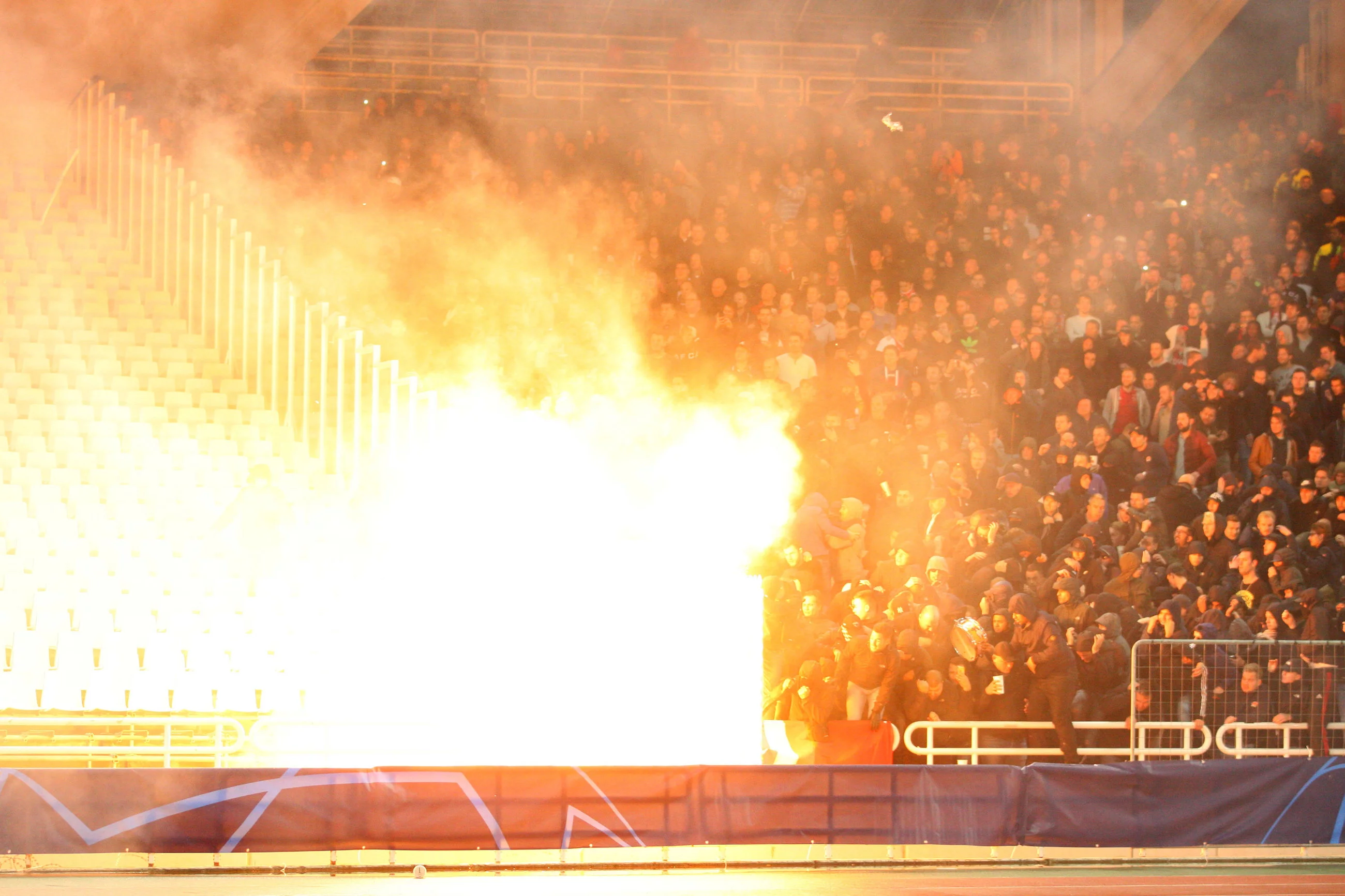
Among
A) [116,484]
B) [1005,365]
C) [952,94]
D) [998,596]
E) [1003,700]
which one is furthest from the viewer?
[952,94]

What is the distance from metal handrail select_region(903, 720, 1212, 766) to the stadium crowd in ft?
0.43

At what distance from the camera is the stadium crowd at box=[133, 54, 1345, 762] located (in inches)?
399

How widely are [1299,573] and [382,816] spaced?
7.17m

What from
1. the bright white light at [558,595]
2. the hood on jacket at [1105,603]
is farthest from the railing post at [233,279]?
the hood on jacket at [1105,603]

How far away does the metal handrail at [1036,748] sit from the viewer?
950 cm

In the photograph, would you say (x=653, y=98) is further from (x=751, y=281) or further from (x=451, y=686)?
(x=451, y=686)

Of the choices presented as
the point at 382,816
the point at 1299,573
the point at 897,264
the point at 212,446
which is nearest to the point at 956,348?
the point at 897,264

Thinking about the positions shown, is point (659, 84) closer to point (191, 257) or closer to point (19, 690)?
point (191, 257)

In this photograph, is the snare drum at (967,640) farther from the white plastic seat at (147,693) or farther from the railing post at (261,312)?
the railing post at (261,312)

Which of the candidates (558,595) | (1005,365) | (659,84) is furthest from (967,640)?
(659,84)

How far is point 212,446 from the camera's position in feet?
41.1

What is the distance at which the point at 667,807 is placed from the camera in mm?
8602

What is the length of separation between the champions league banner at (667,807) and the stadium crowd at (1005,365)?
0.89 metres

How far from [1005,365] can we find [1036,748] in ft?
16.2
